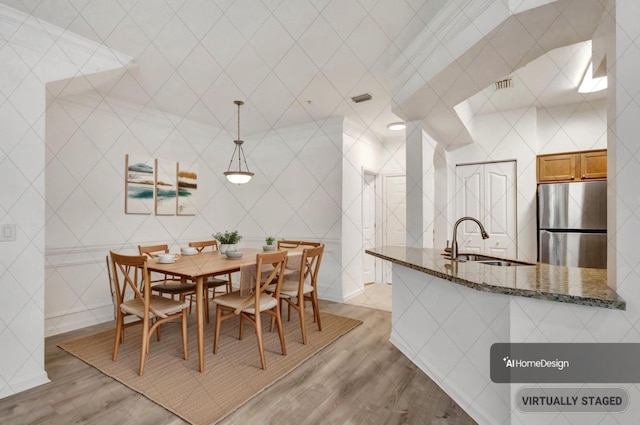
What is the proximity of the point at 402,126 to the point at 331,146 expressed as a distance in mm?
1017

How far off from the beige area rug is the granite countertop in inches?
52.6

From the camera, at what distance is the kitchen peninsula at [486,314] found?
50.3 inches

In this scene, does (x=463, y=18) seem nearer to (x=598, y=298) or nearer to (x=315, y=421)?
(x=598, y=298)

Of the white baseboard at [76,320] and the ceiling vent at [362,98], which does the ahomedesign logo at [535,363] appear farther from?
the white baseboard at [76,320]

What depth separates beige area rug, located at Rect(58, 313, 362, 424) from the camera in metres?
1.93

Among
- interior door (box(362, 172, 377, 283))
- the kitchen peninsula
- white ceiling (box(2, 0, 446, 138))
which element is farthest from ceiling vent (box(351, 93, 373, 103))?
the kitchen peninsula

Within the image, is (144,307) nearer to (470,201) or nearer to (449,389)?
(449,389)

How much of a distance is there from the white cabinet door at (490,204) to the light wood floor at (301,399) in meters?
2.46

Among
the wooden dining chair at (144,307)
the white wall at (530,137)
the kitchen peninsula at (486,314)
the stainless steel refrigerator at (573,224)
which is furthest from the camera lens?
the white wall at (530,137)

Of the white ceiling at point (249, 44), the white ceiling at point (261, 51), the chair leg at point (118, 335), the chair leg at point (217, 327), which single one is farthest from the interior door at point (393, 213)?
the chair leg at point (118, 335)

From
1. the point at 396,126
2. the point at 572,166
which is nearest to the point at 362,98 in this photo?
the point at 396,126

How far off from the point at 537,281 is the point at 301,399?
4.94 feet

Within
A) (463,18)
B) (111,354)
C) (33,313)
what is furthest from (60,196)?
(463,18)

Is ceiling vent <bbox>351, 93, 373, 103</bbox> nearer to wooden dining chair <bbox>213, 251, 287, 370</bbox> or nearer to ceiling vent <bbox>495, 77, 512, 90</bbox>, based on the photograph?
ceiling vent <bbox>495, 77, 512, 90</bbox>
